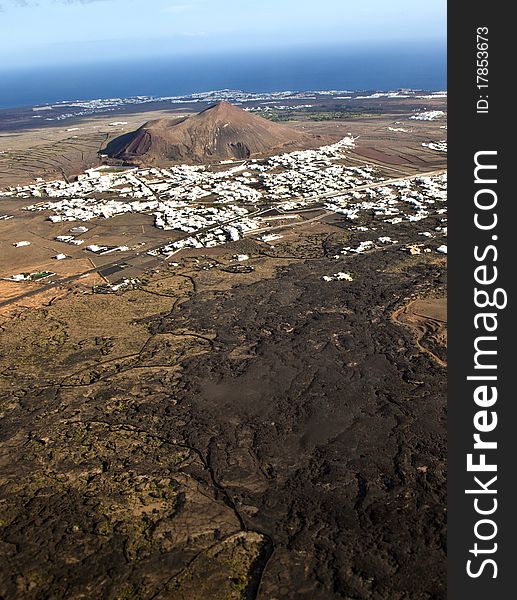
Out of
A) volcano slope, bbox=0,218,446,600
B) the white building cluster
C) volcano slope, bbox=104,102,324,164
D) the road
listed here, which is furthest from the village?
volcano slope, bbox=0,218,446,600

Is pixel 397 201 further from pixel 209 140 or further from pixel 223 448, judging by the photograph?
pixel 223 448

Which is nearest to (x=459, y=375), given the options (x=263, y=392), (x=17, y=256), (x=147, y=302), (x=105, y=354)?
(x=263, y=392)

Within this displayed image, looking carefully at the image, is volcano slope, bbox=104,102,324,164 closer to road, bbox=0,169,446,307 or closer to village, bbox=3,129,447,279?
village, bbox=3,129,447,279

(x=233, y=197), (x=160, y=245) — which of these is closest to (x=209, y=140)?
(x=233, y=197)

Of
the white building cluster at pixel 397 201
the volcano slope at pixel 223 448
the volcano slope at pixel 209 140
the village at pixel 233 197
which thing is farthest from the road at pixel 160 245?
the volcano slope at pixel 209 140

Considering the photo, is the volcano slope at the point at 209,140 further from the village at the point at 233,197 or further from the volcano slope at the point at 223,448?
the volcano slope at the point at 223,448

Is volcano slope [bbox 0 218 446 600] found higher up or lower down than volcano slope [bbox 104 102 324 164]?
lower down

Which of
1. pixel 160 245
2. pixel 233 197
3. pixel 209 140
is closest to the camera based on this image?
pixel 160 245
